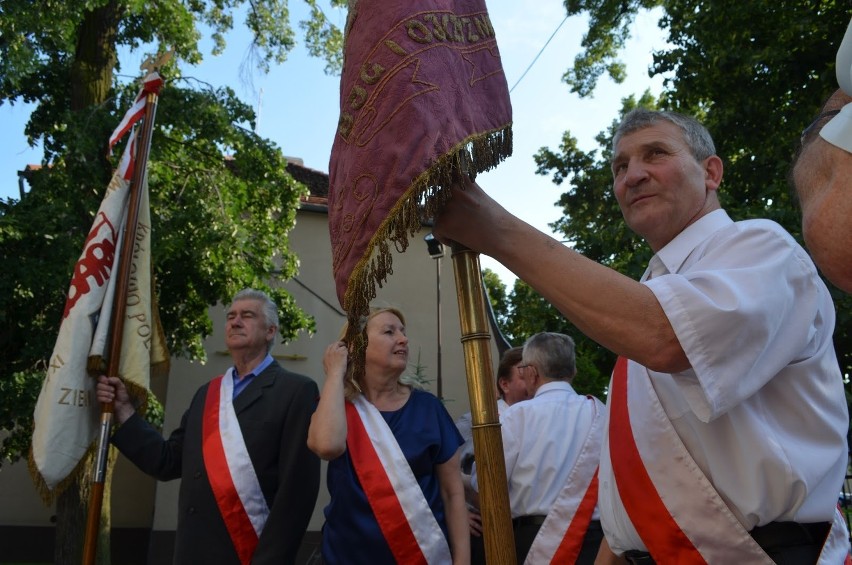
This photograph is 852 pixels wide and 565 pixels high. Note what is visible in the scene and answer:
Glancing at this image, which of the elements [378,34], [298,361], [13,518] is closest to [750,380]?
[378,34]

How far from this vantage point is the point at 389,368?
3.78 metres

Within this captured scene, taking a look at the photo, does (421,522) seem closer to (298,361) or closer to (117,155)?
(117,155)

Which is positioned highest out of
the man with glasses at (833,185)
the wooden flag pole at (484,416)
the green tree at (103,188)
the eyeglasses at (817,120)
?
the green tree at (103,188)

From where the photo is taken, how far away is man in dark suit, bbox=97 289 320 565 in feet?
12.3

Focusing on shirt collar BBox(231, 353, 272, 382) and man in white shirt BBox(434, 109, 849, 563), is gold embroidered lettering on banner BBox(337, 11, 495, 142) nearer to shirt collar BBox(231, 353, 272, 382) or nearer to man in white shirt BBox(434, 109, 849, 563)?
man in white shirt BBox(434, 109, 849, 563)

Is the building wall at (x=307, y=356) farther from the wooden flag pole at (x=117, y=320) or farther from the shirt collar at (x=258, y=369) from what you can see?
the shirt collar at (x=258, y=369)

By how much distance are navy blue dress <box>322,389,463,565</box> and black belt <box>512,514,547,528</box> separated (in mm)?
438

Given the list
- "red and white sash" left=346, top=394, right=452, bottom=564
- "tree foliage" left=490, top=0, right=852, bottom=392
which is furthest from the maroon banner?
"tree foliage" left=490, top=0, right=852, bottom=392

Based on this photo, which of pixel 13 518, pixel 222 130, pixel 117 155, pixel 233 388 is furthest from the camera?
pixel 13 518

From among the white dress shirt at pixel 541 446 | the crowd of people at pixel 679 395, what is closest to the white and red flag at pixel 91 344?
the crowd of people at pixel 679 395

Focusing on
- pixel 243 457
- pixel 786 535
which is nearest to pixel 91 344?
pixel 243 457

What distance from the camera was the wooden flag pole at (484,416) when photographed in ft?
5.68

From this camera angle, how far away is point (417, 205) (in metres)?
1.63

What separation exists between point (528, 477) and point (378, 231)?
240cm
